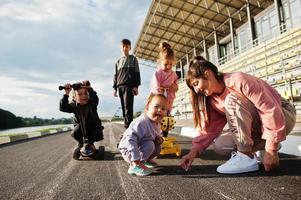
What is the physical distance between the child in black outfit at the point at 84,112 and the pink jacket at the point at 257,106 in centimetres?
177

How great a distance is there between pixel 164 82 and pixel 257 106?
2.05m

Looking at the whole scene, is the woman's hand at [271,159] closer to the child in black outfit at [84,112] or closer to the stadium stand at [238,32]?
the child in black outfit at [84,112]

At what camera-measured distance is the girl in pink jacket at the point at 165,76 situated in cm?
400

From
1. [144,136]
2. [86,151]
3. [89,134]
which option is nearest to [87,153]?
[86,151]

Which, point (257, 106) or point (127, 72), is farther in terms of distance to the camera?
point (127, 72)

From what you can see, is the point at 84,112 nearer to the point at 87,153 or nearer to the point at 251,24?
the point at 87,153

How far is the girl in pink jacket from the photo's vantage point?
400cm

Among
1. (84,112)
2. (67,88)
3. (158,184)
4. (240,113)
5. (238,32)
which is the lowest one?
(158,184)

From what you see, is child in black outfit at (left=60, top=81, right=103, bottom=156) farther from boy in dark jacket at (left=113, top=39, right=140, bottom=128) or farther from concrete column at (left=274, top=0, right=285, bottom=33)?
concrete column at (left=274, top=0, right=285, bottom=33)

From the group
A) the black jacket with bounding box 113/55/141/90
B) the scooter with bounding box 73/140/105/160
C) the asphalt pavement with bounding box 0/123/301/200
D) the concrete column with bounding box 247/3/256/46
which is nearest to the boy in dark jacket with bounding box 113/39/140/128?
the black jacket with bounding box 113/55/141/90

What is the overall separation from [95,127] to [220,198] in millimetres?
2839

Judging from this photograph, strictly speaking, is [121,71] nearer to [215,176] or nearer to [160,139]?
[160,139]

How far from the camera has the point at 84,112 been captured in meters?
3.93

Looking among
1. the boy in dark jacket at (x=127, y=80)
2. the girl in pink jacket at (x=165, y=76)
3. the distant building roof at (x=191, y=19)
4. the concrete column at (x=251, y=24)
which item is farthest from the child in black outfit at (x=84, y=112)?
the concrete column at (x=251, y=24)
